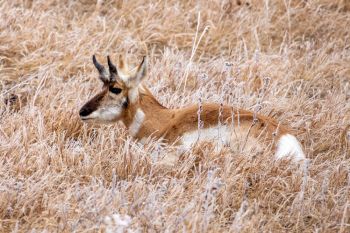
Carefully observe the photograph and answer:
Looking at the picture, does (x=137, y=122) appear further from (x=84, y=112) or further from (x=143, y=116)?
(x=84, y=112)

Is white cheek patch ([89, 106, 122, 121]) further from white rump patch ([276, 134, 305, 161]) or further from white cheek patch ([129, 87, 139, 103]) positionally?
white rump patch ([276, 134, 305, 161])

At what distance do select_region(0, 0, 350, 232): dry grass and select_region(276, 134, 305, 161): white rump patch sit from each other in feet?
0.33

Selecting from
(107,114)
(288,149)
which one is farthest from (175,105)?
(288,149)

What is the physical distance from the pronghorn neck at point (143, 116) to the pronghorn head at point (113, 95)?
32 mm

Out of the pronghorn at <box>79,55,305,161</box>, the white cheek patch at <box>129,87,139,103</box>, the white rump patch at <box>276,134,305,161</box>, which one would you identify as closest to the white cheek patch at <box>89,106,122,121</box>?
the pronghorn at <box>79,55,305,161</box>

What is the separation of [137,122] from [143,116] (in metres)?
0.07

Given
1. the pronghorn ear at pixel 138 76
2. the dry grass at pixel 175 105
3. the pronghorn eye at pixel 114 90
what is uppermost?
the pronghorn ear at pixel 138 76

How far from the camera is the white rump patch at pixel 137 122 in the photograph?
5875 mm

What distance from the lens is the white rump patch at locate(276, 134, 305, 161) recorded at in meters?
5.29

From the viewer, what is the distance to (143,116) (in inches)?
231

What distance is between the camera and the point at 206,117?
5.52 meters

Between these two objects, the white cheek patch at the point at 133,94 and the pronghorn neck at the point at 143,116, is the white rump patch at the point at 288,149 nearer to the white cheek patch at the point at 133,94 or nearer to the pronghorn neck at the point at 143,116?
the pronghorn neck at the point at 143,116

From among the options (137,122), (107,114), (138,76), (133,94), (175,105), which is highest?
(138,76)

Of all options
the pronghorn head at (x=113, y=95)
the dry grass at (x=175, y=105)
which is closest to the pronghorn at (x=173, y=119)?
the pronghorn head at (x=113, y=95)
